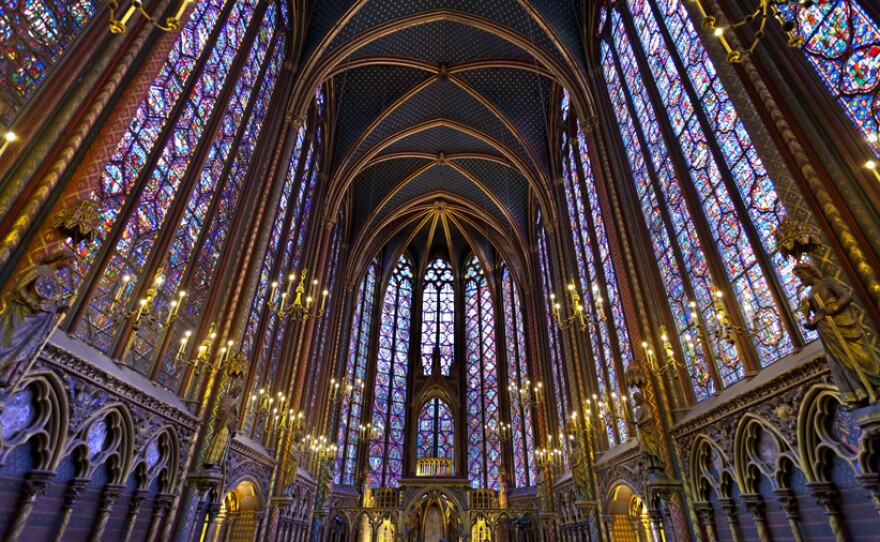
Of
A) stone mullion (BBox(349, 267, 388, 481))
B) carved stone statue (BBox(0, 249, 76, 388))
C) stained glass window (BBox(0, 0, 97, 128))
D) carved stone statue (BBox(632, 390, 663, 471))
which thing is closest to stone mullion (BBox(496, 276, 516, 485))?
stone mullion (BBox(349, 267, 388, 481))

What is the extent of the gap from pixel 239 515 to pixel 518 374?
49.1 ft

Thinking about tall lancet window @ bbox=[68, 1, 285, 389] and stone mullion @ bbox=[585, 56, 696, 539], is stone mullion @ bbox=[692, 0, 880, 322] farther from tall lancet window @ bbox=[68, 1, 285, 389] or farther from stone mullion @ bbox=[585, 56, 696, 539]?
tall lancet window @ bbox=[68, 1, 285, 389]

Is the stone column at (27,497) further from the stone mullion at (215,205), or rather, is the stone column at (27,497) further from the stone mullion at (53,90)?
the stone mullion at (53,90)

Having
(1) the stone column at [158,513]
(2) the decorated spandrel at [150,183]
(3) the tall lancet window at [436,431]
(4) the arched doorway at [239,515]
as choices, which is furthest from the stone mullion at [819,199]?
(3) the tall lancet window at [436,431]

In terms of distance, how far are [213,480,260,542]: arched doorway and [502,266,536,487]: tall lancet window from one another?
12.0 metres

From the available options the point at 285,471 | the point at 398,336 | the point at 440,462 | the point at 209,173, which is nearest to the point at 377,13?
the point at 209,173

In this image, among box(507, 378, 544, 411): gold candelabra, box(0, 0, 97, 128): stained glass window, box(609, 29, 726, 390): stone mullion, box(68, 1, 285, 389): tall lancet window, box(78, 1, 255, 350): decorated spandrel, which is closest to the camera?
box(0, 0, 97, 128): stained glass window

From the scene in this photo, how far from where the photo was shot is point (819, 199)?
5938mm

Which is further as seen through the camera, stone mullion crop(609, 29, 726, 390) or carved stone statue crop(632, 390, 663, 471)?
carved stone statue crop(632, 390, 663, 471)

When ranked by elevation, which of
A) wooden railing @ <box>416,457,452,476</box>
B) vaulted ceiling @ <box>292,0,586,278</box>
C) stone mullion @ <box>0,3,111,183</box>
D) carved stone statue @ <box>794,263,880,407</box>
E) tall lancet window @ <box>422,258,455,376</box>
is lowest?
carved stone statue @ <box>794,263,880,407</box>

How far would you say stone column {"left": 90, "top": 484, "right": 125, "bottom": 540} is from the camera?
734 centimetres

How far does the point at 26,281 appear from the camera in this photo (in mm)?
5020

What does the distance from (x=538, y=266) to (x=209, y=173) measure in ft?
52.6

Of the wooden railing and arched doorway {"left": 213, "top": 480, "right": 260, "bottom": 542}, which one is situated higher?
the wooden railing
